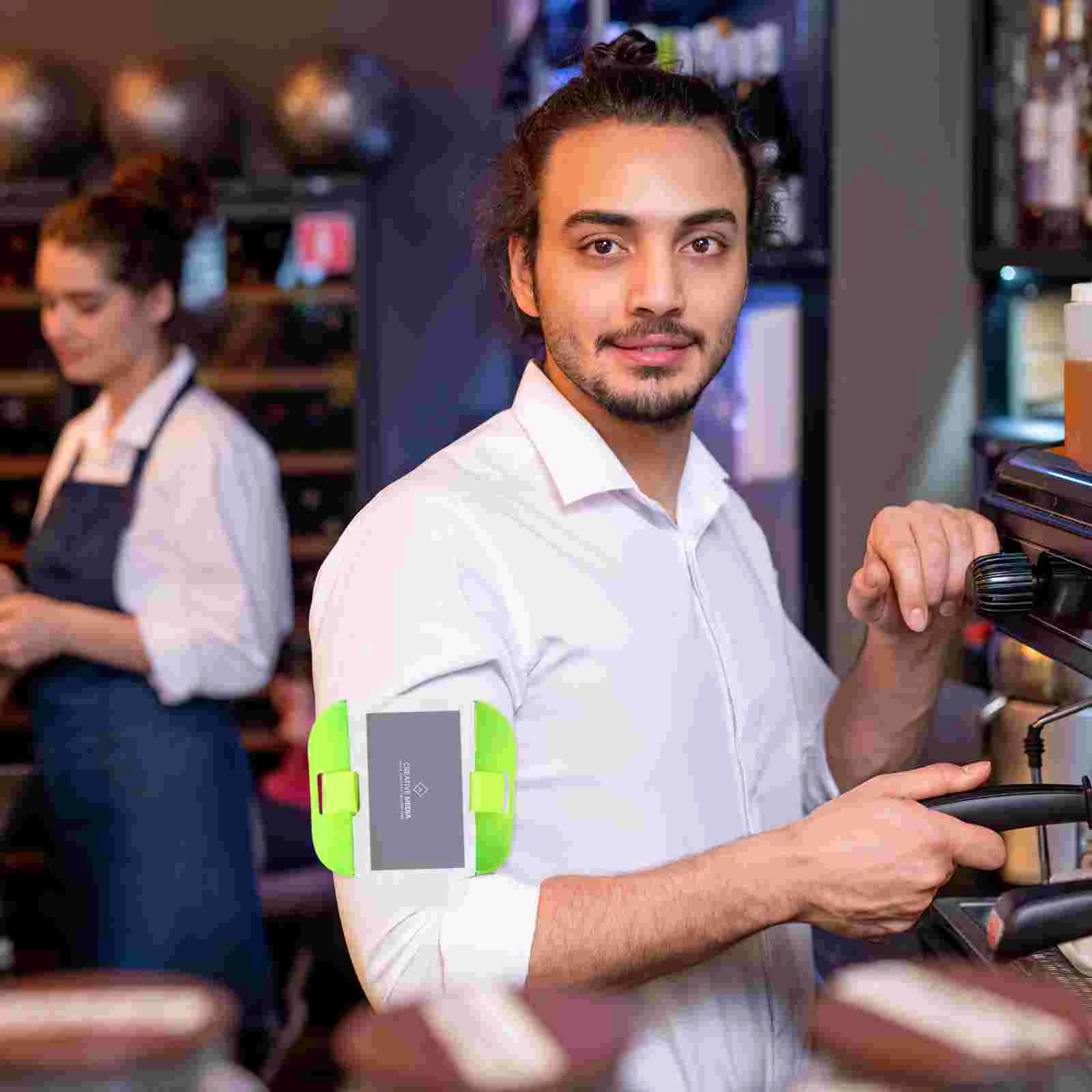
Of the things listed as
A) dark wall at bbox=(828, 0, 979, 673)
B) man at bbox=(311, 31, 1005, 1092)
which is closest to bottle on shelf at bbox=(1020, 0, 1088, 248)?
dark wall at bbox=(828, 0, 979, 673)

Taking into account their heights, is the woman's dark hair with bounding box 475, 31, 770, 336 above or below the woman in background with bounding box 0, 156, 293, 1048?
above

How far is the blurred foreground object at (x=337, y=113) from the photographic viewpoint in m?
5.20

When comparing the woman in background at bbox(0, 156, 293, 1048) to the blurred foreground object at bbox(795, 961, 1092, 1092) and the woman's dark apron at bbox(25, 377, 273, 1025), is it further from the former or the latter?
the blurred foreground object at bbox(795, 961, 1092, 1092)

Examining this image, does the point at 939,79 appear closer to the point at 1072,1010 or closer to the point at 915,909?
the point at 915,909

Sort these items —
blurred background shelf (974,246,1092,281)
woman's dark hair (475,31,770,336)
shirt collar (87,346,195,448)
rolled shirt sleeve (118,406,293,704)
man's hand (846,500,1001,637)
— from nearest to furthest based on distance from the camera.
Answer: man's hand (846,500,1001,637), woman's dark hair (475,31,770,336), blurred background shelf (974,246,1092,281), rolled shirt sleeve (118,406,293,704), shirt collar (87,346,195,448)

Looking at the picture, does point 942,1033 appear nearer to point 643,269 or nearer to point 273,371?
point 643,269

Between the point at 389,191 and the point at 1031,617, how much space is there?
5082 millimetres

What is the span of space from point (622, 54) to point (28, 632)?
1602 mm

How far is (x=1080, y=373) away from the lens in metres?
1.29

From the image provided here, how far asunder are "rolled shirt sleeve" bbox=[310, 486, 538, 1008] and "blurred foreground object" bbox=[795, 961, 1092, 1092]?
61 centimetres

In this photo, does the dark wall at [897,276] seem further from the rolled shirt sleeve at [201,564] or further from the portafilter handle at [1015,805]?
the portafilter handle at [1015,805]

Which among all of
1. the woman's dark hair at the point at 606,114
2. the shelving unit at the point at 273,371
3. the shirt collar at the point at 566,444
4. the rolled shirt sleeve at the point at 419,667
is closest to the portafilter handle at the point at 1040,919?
the rolled shirt sleeve at the point at 419,667

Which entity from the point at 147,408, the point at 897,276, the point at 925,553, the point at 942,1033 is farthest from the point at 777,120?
the point at 942,1033

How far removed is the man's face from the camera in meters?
1.42
